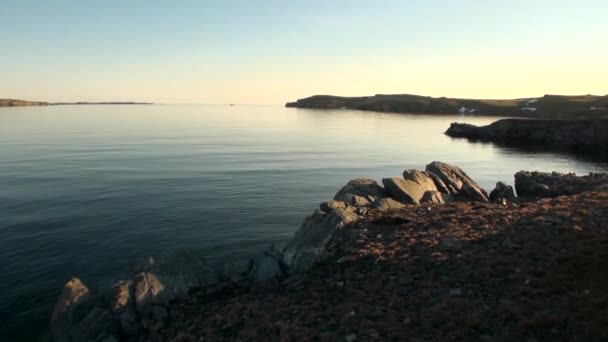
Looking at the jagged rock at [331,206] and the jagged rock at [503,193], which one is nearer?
the jagged rock at [331,206]

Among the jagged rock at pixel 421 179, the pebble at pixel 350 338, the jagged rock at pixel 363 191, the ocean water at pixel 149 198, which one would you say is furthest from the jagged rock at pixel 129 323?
the jagged rock at pixel 421 179

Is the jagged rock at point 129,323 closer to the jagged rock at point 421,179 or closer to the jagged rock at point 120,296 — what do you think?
the jagged rock at point 120,296

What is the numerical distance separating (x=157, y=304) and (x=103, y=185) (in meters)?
27.9

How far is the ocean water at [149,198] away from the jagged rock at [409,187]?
769cm

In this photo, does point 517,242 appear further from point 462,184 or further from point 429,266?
point 462,184

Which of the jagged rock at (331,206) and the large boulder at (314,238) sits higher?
the jagged rock at (331,206)

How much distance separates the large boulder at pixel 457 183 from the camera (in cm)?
3166

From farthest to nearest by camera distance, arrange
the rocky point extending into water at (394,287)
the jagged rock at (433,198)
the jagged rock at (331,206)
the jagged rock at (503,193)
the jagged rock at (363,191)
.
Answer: the jagged rock at (503,193), the jagged rock at (363,191), the jagged rock at (433,198), the jagged rock at (331,206), the rocky point extending into water at (394,287)

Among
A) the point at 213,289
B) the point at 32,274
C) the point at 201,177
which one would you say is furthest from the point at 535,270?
the point at 201,177

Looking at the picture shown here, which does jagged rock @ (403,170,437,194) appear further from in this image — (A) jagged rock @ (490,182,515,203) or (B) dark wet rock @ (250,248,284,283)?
(B) dark wet rock @ (250,248,284,283)

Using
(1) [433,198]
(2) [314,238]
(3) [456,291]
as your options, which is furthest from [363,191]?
(3) [456,291]

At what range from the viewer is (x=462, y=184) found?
33.6m

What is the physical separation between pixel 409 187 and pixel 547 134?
91582 mm

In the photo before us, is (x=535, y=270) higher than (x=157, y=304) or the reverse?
higher
